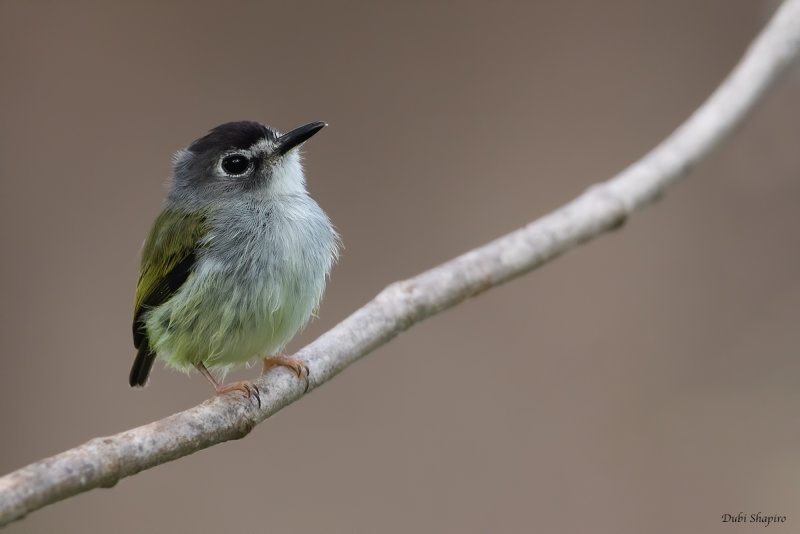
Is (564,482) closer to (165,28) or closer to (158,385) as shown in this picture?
(158,385)

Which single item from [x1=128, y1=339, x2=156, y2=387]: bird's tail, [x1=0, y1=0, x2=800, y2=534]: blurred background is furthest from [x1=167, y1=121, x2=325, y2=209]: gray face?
[x1=0, y1=0, x2=800, y2=534]: blurred background

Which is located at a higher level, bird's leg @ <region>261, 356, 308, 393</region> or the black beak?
the black beak

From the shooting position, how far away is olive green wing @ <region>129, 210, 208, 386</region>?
2789 mm

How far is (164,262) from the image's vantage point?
2.85 m

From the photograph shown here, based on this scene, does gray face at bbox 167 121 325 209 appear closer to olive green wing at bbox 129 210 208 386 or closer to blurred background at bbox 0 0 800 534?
olive green wing at bbox 129 210 208 386

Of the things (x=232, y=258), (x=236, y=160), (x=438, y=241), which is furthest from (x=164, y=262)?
(x=438, y=241)

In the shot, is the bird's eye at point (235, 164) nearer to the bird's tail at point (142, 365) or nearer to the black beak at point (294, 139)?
the black beak at point (294, 139)

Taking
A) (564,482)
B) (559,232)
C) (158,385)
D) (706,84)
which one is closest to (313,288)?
(559,232)

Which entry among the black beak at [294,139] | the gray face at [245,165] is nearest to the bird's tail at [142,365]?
the gray face at [245,165]

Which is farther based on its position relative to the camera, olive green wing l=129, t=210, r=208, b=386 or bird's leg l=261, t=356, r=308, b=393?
olive green wing l=129, t=210, r=208, b=386

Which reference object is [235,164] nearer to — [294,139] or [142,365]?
[294,139]

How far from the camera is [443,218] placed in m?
4.96

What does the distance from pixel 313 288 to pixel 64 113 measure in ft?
8.39

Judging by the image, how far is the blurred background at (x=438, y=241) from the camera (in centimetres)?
451
